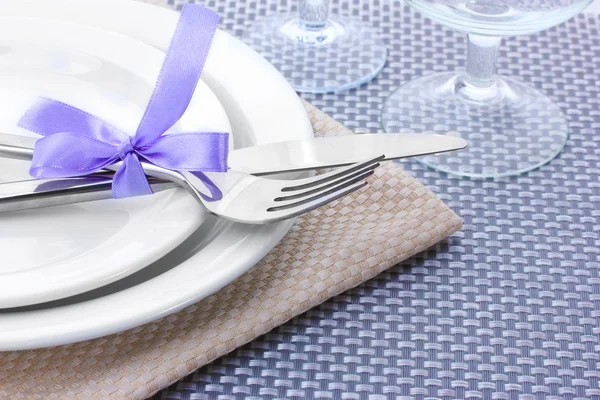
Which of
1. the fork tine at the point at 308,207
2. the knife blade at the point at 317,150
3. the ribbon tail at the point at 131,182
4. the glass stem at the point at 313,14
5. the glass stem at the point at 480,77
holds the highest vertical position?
the glass stem at the point at 313,14

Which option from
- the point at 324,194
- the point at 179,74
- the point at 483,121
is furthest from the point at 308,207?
the point at 483,121

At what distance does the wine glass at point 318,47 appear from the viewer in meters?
0.78

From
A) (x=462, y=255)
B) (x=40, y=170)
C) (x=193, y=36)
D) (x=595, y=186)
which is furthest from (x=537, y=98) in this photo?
(x=40, y=170)

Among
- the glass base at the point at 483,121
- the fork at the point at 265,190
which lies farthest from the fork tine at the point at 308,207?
the glass base at the point at 483,121

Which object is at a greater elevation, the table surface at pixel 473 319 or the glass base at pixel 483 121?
the glass base at pixel 483 121

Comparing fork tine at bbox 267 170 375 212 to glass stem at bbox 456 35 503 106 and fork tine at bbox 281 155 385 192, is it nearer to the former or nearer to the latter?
fork tine at bbox 281 155 385 192

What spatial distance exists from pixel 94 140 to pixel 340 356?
A: 0.19m

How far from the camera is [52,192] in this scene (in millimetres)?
517

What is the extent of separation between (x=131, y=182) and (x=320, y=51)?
35 centimetres

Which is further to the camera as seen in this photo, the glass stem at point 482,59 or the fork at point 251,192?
the glass stem at point 482,59

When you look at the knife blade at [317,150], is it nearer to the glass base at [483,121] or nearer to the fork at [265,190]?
the fork at [265,190]

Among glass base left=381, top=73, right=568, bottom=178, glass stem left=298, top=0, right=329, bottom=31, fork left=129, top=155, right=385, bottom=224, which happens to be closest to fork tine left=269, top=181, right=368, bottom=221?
fork left=129, top=155, right=385, bottom=224

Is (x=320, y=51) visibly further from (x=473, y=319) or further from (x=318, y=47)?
(x=473, y=319)

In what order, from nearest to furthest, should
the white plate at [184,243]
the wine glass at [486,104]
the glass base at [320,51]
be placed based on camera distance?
the white plate at [184,243], the wine glass at [486,104], the glass base at [320,51]
